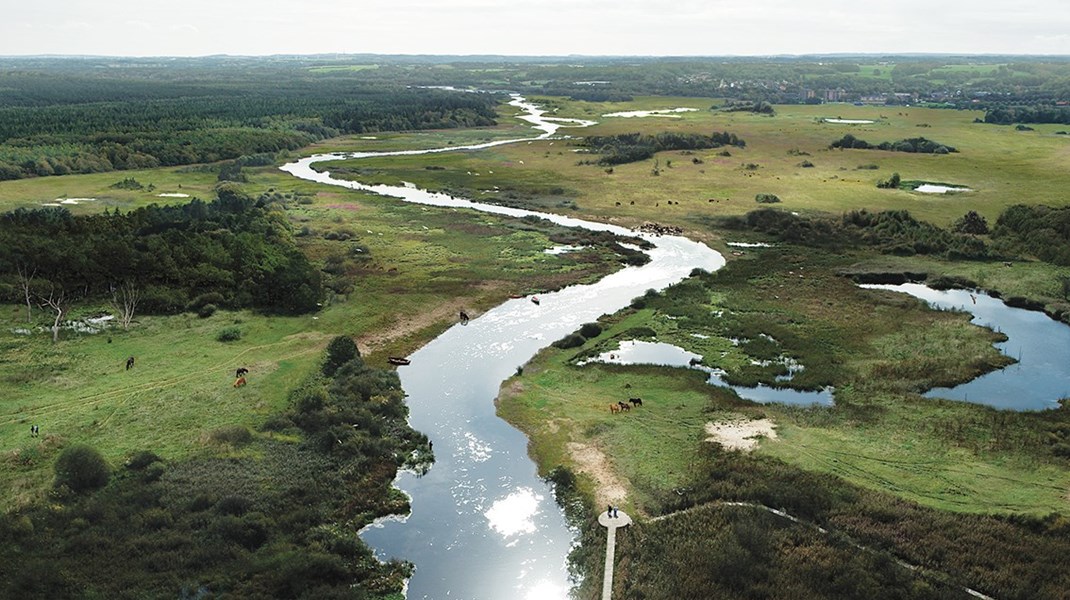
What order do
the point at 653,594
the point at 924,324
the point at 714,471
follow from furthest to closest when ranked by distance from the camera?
the point at 924,324, the point at 714,471, the point at 653,594

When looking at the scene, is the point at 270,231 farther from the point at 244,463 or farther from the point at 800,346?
the point at 800,346

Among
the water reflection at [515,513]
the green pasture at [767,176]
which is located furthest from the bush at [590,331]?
the green pasture at [767,176]

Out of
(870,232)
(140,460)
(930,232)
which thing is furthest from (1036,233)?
(140,460)

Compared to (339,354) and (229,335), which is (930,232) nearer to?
(339,354)

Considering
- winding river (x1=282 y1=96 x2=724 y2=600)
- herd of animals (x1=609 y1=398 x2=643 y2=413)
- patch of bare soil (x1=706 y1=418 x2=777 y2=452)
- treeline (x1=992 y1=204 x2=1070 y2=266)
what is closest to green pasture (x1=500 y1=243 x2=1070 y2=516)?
herd of animals (x1=609 y1=398 x2=643 y2=413)

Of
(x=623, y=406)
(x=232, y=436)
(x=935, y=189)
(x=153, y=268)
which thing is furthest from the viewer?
(x=935, y=189)

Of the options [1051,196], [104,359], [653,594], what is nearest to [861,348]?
[653,594]
